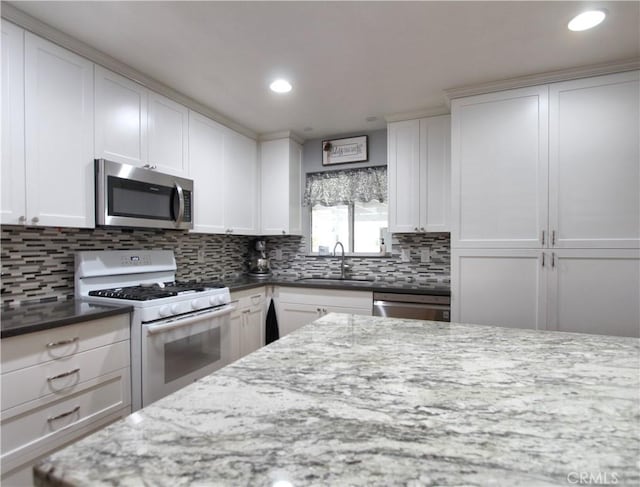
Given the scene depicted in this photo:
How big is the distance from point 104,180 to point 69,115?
1.25ft

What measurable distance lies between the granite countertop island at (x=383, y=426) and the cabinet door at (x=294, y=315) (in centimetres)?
207

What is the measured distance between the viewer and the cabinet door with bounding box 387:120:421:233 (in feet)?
9.87

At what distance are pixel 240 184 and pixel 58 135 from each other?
1.62 metres

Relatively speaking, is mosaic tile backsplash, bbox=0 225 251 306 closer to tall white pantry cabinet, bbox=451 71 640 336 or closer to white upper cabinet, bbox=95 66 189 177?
white upper cabinet, bbox=95 66 189 177

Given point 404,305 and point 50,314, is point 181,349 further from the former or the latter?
point 404,305

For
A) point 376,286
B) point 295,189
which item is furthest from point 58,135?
point 376,286

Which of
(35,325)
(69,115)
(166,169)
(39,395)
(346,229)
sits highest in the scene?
(69,115)

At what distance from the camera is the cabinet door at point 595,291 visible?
2158 mm

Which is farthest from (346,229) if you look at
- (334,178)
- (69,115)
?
(69,115)

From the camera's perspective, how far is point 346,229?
12.2 ft

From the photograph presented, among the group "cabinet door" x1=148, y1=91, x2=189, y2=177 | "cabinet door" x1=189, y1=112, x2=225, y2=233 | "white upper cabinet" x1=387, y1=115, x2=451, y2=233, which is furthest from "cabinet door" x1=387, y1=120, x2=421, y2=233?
"cabinet door" x1=148, y1=91, x2=189, y2=177

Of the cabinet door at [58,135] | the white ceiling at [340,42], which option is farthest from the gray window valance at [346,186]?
the cabinet door at [58,135]

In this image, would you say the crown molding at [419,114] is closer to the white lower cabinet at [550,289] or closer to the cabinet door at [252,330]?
the white lower cabinet at [550,289]

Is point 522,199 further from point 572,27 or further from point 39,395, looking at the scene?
point 39,395
